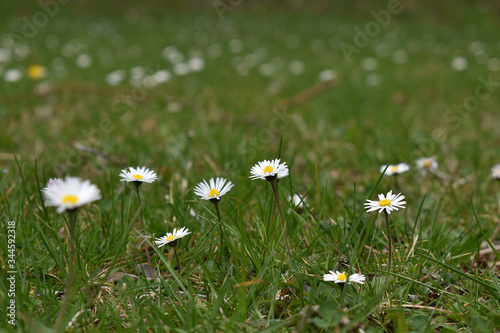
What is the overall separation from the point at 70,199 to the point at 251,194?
1.17 metres

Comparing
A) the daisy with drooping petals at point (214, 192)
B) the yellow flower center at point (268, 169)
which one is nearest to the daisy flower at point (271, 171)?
the yellow flower center at point (268, 169)

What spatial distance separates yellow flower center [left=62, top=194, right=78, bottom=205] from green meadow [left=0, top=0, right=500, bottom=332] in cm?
23

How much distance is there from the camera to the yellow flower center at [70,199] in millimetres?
913

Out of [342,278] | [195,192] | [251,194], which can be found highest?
[251,194]

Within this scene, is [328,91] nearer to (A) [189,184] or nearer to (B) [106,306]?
(A) [189,184]

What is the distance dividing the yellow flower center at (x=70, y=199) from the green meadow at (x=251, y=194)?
9.2 inches

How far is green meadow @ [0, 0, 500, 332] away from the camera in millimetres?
1200

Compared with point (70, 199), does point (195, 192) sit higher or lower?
higher

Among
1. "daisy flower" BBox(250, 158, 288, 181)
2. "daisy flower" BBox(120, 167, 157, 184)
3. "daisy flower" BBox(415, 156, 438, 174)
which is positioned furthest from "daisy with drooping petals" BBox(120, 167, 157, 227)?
"daisy flower" BBox(415, 156, 438, 174)

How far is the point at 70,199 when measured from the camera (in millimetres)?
920

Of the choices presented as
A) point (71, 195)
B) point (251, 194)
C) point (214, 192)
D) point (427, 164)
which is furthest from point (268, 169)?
point (427, 164)

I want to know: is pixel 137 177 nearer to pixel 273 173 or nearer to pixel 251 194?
pixel 273 173

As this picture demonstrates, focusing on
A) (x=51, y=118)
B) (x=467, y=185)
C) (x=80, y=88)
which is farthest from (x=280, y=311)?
(x=80, y=88)

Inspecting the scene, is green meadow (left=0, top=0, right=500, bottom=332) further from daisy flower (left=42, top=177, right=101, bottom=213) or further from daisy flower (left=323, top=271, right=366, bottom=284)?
daisy flower (left=42, top=177, right=101, bottom=213)
